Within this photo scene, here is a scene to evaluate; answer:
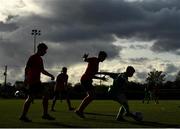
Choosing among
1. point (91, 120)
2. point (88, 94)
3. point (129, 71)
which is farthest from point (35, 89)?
point (129, 71)

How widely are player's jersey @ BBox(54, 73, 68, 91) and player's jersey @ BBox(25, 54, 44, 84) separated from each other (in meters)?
8.48

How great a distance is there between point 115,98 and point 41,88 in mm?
2228

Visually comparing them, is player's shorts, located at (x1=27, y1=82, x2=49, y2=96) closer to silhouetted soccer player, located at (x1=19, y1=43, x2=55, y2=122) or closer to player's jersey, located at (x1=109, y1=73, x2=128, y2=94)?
silhouetted soccer player, located at (x1=19, y1=43, x2=55, y2=122)

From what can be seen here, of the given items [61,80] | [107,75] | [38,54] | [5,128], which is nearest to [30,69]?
[38,54]

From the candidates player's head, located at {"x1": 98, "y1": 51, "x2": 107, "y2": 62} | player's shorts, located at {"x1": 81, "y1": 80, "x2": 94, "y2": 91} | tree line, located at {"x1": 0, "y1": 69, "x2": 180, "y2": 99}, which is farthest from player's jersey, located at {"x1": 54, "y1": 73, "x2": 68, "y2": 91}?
tree line, located at {"x1": 0, "y1": 69, "x2": 180, "y2": 99}

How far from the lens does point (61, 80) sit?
2352 cm

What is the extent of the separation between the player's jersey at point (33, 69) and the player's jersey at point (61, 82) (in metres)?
8.48

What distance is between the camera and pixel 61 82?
23469 mm

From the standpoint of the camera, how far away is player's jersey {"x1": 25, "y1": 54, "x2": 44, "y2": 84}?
14.7 metres

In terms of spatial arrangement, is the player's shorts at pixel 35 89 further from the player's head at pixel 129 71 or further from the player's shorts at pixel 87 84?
the player's head at pixel 129 71

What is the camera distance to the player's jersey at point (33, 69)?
14748 millimetres

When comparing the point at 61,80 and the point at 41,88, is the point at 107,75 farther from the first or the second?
the point at 61,80

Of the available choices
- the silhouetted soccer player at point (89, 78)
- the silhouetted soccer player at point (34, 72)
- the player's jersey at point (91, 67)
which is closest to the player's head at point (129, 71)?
the silhouetted soccer player at point (89, 78)

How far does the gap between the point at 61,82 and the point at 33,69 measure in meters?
8.67
